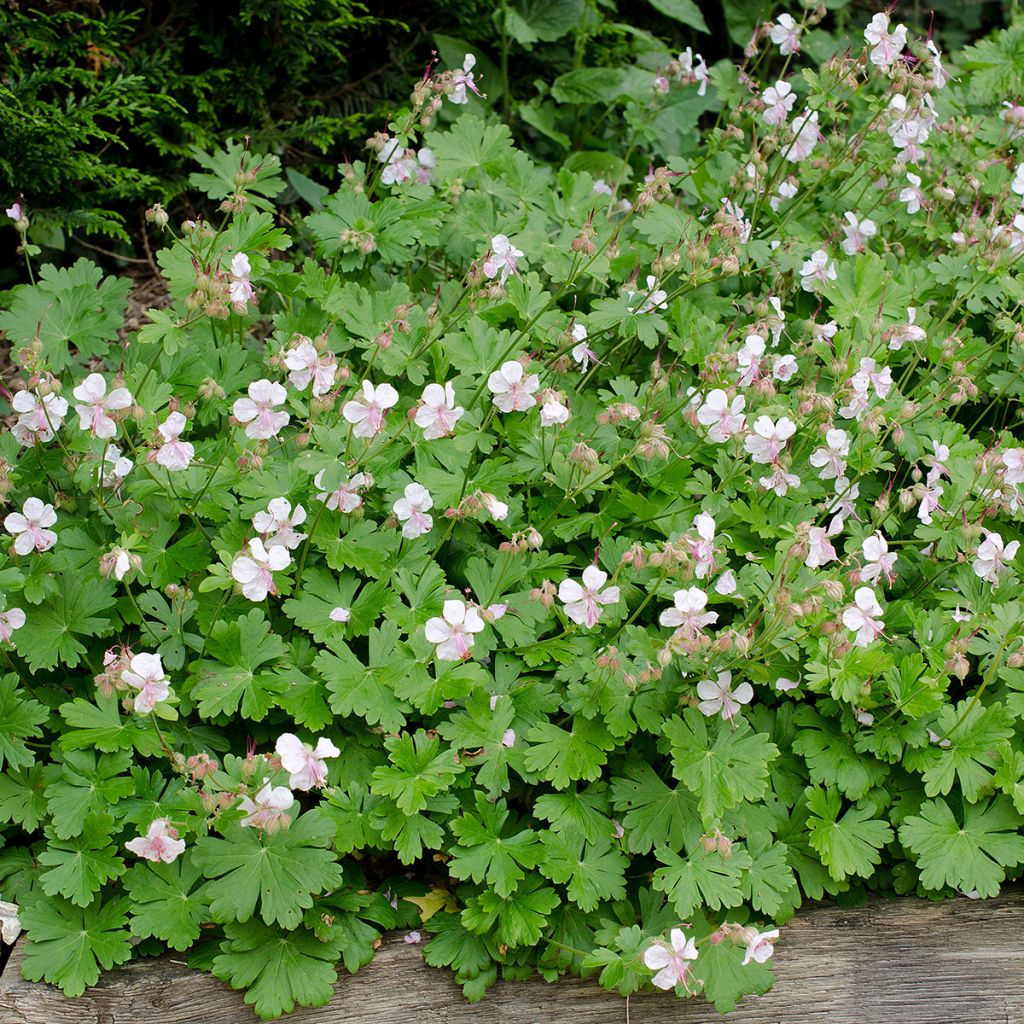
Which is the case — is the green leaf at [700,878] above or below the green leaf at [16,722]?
below

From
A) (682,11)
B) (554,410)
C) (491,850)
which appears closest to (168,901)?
(491,850)

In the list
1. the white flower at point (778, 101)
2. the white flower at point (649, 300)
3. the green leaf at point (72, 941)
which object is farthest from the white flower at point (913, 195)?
the green leaf at point (72, 941)

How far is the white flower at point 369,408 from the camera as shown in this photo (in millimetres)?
2475

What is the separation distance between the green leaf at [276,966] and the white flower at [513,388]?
1.30m

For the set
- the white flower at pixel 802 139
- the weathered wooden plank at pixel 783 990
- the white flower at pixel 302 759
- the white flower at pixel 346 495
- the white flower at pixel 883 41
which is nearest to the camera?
the white flower at pixel 302 759

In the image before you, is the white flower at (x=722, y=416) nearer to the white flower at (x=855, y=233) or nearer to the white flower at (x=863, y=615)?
the white flower at (x=863, y=615)

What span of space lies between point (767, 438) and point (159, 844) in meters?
1.65

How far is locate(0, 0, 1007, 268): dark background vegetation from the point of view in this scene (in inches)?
145

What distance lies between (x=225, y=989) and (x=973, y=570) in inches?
85.0

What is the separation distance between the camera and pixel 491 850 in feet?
8.27

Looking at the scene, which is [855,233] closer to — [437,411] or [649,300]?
[649,300]

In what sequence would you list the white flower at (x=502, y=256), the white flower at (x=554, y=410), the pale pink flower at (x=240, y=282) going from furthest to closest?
the white flower at (x=502, y=256) < the pale pink flower at (x=240, y=282) < the white flower at (x=554, y=410)

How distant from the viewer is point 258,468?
2.61 meters

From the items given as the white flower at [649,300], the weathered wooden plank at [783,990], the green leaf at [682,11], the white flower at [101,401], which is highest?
the green leaf at [682,11]
